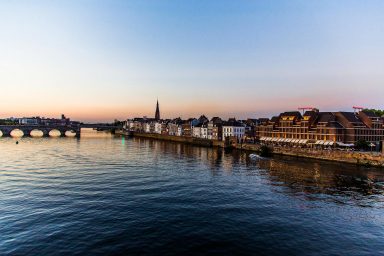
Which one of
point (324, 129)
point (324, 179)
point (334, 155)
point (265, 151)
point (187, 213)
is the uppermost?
point (324, 129)

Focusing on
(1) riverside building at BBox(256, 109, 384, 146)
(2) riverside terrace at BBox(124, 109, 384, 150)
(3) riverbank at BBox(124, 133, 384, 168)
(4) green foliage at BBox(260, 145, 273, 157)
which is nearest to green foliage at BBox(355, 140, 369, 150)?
(2) riverside terrace at BBox(124, 109, 384, 150)

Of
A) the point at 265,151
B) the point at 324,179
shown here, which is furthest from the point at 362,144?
the point at 324,179

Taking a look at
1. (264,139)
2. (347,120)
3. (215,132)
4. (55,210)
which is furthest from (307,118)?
(55,210)

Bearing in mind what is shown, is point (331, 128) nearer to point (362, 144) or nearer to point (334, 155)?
point (362, 144)

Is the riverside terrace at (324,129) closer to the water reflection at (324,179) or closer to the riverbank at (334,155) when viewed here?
the riverbank at (334,155)

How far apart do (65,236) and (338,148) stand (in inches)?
4231

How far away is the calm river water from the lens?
30.2m

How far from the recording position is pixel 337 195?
52344mm

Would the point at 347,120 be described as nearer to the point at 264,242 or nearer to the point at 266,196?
the point at 266,196

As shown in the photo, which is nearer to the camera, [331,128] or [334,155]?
[334,155]

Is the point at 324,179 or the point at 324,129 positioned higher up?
the point at 324,129

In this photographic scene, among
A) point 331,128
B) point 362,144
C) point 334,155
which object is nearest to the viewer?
point 334,155

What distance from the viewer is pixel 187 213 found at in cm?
4050

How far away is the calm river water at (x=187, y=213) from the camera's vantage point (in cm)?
3020
